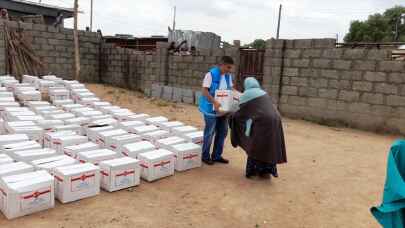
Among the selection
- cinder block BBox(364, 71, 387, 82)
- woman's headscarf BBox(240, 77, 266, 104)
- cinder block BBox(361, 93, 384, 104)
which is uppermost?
cinder block BBox(364, 71, 387, 82)

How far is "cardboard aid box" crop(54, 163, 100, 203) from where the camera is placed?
11.4 ft

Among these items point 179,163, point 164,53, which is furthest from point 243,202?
point 164,53

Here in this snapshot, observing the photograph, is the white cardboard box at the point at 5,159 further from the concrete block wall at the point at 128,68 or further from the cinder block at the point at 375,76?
the concrete block wall at the point at 128,68

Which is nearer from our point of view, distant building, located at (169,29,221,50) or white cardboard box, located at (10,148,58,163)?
white cardboard box, located at (10,148,58,163)

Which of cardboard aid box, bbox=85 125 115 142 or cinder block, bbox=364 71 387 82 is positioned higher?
cinder block, bbox=364 71 387 82

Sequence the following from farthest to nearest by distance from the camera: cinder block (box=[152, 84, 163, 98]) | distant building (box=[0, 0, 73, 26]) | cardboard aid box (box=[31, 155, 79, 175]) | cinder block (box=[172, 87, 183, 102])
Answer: distant building (box=[0, 0, 73, 26]) → cinder block (box=[152, 84, 163, 98]) → cinder block (box=[172, 87, 183, 102]) → cardboard aid box (box=[31, 155, 79, 175])

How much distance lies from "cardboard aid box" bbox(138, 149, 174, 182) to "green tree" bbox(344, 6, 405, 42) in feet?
105

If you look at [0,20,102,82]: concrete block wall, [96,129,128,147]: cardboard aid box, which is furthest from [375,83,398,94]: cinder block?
[0,20,102,82]: concrete block wall

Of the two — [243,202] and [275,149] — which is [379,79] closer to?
[275,149]

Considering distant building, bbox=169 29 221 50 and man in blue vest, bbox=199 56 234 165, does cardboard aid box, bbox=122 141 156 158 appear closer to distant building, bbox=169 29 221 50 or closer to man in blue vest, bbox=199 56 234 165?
man in blue vest, bbox=199 56 234 165

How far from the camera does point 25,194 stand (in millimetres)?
3156

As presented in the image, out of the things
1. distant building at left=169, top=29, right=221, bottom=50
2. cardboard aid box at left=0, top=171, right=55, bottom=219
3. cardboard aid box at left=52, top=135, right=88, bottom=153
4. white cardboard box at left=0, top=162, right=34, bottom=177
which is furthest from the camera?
distant building at left=169, top=29, right=221, bottom=50

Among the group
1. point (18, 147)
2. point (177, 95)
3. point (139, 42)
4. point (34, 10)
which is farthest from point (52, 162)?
point (34, 10)

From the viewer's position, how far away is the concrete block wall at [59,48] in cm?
1165
